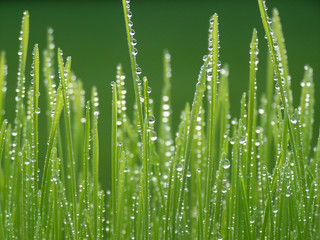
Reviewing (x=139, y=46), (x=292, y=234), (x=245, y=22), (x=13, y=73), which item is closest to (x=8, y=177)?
(x=292, y=234)

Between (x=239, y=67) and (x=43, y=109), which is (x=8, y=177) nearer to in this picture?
(x=43, y=109)

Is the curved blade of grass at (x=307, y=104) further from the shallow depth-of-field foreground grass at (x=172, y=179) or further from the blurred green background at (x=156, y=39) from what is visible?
the blurred green background at (x=156, y=39)

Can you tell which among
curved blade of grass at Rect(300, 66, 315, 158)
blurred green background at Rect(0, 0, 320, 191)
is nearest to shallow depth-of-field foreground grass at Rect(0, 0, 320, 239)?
Answer: curved blade of grass at Rect(300, 66, 315, 158)

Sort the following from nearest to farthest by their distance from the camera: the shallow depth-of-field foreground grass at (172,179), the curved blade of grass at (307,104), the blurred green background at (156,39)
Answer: the shallow depth-of-field foreground grass at (172,179) < the curved blade of grass at (307,104) < the blurred green background at (156,39)

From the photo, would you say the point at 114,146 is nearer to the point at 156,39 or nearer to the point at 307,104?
the point at 307,104

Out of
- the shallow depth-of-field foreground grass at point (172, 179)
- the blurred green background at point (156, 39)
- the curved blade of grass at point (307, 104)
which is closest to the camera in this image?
the shallow depth-of-field foreground grass at point (172, 179)

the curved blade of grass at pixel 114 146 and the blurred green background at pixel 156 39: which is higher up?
the blurred green background at pixel 156 39

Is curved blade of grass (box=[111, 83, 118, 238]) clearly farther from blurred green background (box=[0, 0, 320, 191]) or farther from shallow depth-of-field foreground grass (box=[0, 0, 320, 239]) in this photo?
blurred green background (box=[0, 0, 320, 191])

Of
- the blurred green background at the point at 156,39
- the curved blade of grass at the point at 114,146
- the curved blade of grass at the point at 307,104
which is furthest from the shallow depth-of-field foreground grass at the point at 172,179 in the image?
the blurred green background at the point at 156,39
